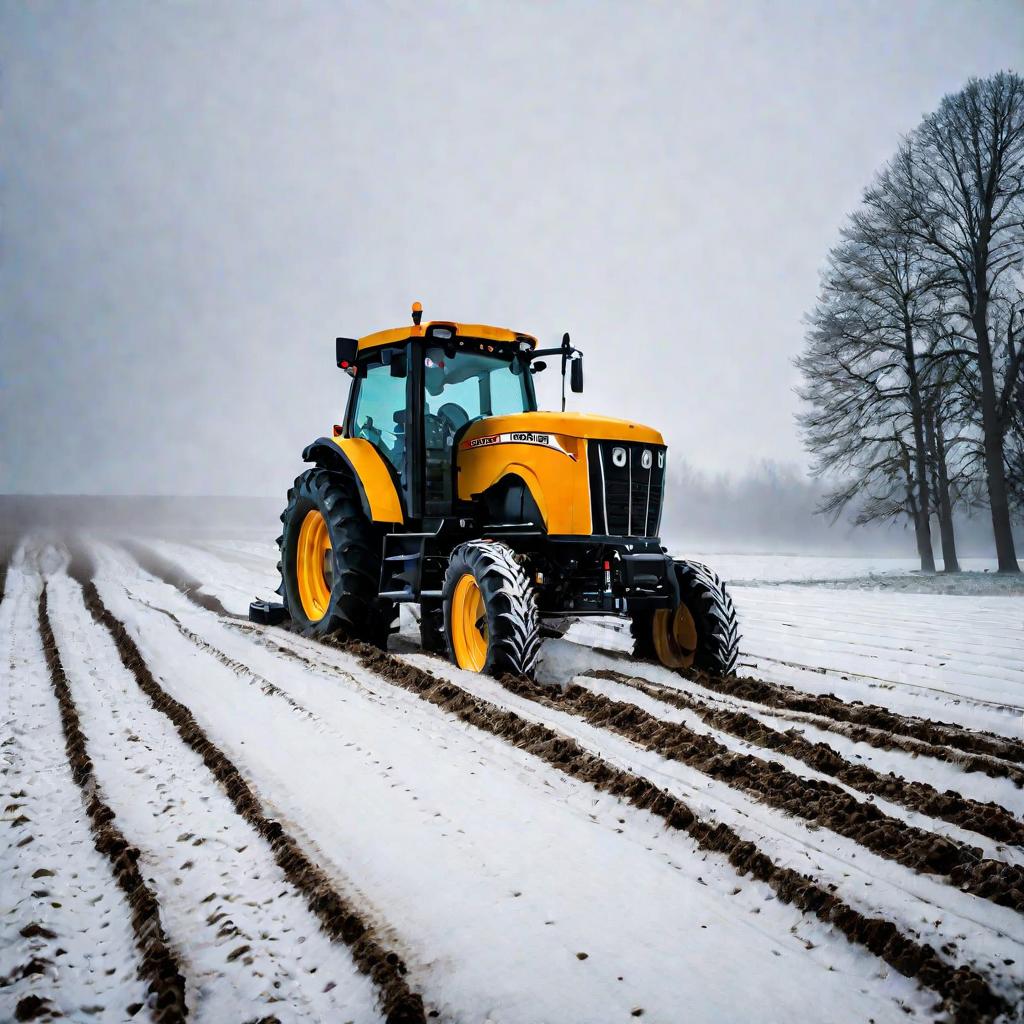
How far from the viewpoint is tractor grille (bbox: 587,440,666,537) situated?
5441mm

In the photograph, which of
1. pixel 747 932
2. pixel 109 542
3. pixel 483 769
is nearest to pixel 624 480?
pixel 483 769

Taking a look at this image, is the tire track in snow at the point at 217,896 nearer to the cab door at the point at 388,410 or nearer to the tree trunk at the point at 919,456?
the cab door at the point at 388,410

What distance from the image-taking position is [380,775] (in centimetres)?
333

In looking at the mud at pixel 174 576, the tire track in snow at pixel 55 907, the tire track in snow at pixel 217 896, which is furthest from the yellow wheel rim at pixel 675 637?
the mud at pixel 174 576

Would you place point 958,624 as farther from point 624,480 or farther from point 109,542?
point 109,542

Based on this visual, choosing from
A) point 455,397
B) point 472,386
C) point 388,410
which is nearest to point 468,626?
point 455,397

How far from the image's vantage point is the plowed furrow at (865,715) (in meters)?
3.74

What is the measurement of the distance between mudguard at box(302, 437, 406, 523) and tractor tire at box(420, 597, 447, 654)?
763mm

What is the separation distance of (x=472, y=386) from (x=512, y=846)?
4313 millimetres

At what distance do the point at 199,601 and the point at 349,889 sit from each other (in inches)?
341

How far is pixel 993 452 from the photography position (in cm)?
1566

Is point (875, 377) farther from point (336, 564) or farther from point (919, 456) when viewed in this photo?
point (336, 564)

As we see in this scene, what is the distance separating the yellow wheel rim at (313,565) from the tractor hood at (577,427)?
7.64ft

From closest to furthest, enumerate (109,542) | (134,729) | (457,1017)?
1. (457,1017)
2. (134,729)
3. (109,542)
